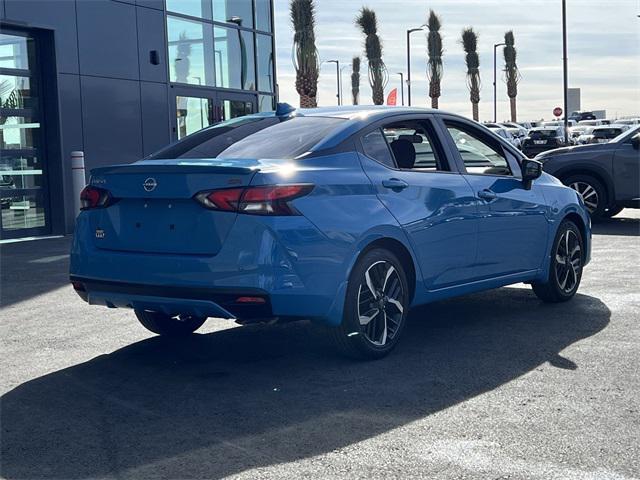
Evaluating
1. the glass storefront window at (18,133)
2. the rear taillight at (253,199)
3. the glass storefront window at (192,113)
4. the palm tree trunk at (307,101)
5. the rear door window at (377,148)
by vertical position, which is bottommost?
the rear taillight at (253,199)

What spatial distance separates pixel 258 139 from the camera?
6.30 meters

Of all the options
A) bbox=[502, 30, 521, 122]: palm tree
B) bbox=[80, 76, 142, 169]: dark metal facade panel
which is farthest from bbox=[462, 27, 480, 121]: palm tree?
bbox=[80, 76, 142, 169]: dark metal facade panel

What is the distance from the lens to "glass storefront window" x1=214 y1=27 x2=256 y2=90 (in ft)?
70.5

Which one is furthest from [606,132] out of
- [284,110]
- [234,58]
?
[284,110]

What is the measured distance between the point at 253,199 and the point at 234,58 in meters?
17.0

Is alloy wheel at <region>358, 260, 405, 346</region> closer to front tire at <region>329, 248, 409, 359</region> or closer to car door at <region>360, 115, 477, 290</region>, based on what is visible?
front tire at <region>329, 248, 409, 359</region>

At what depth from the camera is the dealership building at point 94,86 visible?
1602 centimetres

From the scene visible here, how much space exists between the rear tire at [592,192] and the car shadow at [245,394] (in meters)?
8.35

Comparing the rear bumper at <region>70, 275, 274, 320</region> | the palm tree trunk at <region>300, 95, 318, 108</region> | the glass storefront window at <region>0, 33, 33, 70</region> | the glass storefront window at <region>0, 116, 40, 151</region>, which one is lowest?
the rear bumper at <region>70, 275, 274, 320</region>

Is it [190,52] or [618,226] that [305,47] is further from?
[618,226]

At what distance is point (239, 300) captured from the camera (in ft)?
17.9

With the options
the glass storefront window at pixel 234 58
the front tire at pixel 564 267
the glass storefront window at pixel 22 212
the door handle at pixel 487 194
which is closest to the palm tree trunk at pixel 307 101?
the glass storefront window at pixel 234 58

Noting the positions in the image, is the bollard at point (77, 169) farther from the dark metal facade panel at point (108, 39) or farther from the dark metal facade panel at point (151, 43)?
the dark metal facade panel at point (151, 43)

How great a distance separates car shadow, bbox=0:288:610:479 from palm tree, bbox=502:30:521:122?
64.1m
